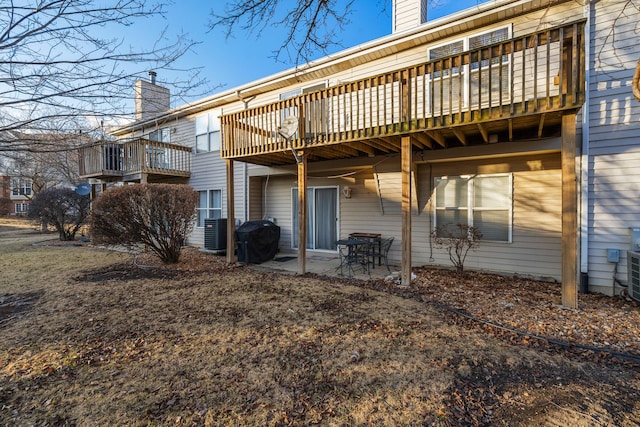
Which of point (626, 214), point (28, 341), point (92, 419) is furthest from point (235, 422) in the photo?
point (626, 214)

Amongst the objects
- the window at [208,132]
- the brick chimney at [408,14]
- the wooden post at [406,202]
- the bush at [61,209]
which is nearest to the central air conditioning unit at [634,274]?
the wooden post at [406,202]

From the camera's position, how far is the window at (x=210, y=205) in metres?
10.4

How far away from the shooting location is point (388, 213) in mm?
7371

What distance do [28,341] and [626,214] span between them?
866 cm

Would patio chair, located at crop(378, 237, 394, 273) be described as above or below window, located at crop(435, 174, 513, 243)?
below

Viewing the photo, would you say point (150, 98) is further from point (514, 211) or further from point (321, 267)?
point (514, 211)

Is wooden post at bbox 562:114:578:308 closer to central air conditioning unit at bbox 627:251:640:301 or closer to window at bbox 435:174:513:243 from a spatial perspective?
central air conditioning unit at bbox 627:251:640:301

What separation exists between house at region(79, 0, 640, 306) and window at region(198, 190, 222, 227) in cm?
252

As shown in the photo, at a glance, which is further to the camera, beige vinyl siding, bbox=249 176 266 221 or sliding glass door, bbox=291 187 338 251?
beige vinyl siding, bbox=249 176 266 221

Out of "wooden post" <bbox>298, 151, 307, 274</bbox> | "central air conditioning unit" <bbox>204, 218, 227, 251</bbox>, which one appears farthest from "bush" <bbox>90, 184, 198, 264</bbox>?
"wooden post" <bbox>298, 151, 307, 274</bbox>

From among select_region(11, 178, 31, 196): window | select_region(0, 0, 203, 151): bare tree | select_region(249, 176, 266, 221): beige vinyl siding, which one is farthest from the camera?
select_region(11, 178, 31, 196): window

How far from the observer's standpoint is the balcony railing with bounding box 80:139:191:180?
10117 mm

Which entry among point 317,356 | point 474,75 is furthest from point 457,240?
point 317,356

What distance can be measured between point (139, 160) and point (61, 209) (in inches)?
234
